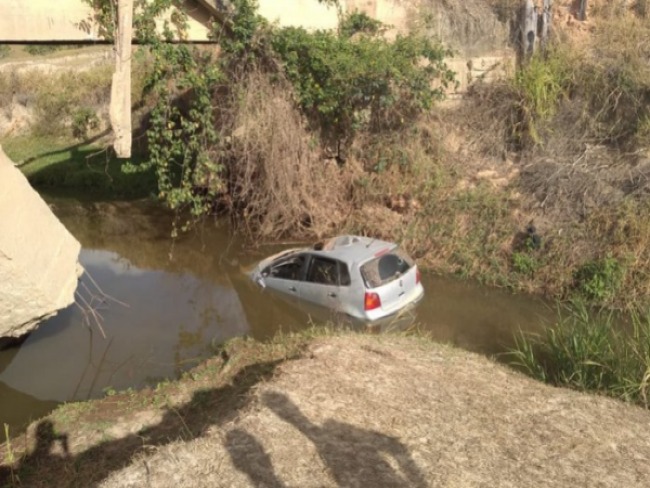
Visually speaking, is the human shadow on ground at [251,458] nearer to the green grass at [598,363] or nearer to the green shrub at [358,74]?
the green grass at [598,363]

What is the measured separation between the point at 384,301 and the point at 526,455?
4.47 meters

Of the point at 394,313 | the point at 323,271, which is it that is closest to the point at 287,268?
the point at 323,271

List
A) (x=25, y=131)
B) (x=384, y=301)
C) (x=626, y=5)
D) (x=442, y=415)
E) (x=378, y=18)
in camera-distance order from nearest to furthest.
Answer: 1. (x=442, y=415)
2. (x=384, y=301)
3. (x=378, y=18)
4. (x=626, y=5)
5. (x=25, y=131)

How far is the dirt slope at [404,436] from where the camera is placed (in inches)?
215

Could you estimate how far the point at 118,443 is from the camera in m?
7.28

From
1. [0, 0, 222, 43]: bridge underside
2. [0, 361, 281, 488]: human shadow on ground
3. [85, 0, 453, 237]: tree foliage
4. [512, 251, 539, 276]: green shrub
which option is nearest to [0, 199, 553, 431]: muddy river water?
[512, 251, 539, 276]: green shrub

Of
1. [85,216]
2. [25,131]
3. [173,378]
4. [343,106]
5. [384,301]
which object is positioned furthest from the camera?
[25,131]

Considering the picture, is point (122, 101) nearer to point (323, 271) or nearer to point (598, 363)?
point (323, 271)

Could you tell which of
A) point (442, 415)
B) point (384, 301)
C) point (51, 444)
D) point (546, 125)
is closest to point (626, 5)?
point (546, 125)

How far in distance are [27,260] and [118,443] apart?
3.04 metres

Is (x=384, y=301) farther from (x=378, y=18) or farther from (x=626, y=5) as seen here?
(x=626, y=5)

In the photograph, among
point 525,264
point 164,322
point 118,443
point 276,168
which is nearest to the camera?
point 118,443

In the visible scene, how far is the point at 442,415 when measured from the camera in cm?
654

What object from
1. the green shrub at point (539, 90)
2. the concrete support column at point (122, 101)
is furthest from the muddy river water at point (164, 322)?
the green shrub at point (539, 90)
